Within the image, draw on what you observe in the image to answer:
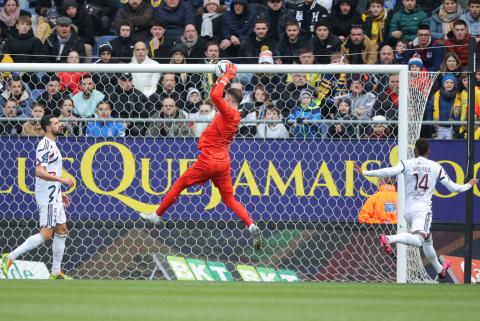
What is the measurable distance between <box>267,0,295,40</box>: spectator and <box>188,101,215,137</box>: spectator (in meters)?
3.19

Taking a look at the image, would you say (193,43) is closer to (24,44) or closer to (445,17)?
(24,44)

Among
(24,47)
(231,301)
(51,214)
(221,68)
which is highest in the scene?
(221,68)

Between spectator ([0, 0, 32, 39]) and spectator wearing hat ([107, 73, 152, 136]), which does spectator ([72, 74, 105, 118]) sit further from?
spectator ([0, 0, 32, 39])

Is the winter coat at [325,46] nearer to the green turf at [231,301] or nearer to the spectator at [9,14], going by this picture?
the spectator at [9,14]

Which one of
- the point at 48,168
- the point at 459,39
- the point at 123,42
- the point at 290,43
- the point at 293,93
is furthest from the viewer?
the point at 123,42

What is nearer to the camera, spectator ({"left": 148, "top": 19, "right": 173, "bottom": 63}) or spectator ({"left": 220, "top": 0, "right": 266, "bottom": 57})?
spectator ({"left": 148, "top": 19, "right": 173, "bottom": 63})

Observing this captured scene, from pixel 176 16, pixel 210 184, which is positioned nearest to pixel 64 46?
pixel 176 16

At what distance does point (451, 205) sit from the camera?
14602 millimetres

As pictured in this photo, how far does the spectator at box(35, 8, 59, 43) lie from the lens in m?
17.9

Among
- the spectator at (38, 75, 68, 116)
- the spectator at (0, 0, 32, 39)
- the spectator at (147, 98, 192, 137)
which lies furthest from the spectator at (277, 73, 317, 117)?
the spectator at (0, 0, 32, 39)

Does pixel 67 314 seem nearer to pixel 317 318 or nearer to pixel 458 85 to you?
pixel 317 318

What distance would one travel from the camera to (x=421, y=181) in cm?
1269

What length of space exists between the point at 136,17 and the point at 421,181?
256 inches

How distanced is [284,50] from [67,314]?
27.3ft
